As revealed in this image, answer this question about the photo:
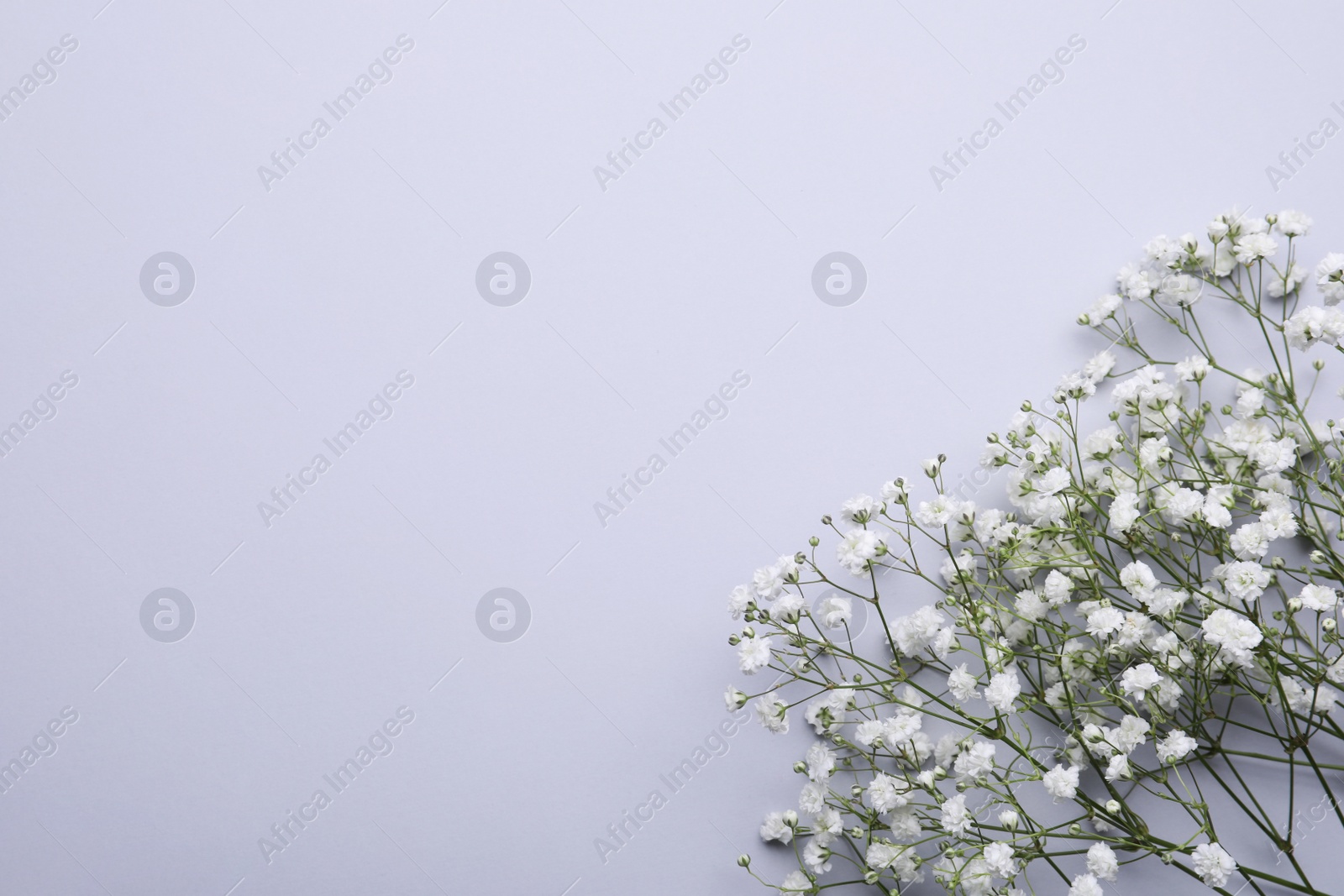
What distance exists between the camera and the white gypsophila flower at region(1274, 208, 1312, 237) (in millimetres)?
2008

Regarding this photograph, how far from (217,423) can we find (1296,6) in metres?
3.19

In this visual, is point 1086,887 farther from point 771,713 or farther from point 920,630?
point 771,713

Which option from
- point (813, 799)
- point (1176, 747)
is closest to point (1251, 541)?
point (1176, 747)

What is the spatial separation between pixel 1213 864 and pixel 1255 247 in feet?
4.58

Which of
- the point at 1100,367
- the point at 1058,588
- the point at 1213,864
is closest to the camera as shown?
the point at 1213,864

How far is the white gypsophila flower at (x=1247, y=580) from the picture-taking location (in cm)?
178

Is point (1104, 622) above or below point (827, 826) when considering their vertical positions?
above

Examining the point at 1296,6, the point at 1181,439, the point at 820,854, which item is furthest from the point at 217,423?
the point at 1296,6

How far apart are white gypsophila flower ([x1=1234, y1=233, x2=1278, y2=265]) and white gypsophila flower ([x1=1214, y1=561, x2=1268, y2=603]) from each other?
0.74m

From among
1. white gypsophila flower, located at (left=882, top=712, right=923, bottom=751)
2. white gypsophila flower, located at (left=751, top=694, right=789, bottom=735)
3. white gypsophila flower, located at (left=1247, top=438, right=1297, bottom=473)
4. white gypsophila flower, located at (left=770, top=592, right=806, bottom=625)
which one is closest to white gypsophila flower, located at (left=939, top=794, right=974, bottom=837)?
white gypsophila flower, located at (left=882, top=712, right=923, bottom=751)

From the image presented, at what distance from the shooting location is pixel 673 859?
7.57ft

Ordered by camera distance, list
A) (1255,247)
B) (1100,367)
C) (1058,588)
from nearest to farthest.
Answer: (1058,588) < (1255,247) < (1100,367)

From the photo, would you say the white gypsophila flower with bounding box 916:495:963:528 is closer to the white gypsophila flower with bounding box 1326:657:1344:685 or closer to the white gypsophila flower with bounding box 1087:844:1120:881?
the white gypsophila flower with bounding box 1087:844:1120:881

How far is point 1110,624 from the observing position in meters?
1.80
